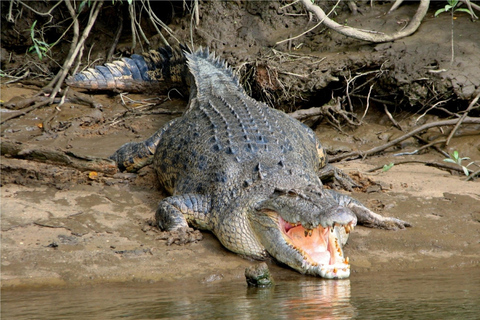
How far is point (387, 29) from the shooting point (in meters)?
7.98

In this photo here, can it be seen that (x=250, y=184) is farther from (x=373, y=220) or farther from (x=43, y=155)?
(x=43, y=155)

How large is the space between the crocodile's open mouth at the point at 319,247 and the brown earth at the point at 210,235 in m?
0.21

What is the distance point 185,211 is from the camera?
5.03m

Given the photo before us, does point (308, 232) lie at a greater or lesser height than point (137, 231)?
greater

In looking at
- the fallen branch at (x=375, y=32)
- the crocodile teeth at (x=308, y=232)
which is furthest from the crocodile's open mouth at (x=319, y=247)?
the fallen branch at (x=375, y=32)

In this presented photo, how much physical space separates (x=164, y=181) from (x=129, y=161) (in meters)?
0.76

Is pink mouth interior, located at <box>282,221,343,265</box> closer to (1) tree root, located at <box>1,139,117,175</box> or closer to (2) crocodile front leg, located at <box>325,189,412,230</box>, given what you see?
(2) crocodile front leg, located at <box>325,189,412,230</box>

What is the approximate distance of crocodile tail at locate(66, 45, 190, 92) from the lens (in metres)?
8.30

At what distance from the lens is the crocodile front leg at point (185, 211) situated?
495 cm

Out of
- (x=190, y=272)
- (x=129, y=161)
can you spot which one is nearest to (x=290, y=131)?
(x=129, y=161)

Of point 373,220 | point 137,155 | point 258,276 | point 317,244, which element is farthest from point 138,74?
point 258,276

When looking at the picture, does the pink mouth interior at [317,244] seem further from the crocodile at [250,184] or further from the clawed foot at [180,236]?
the clawed foot at [180,236]

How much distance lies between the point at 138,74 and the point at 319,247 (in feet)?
16.4

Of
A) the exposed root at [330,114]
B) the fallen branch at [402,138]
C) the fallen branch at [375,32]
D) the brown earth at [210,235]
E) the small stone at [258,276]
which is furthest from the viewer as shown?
the fallen branch at [375,32]
